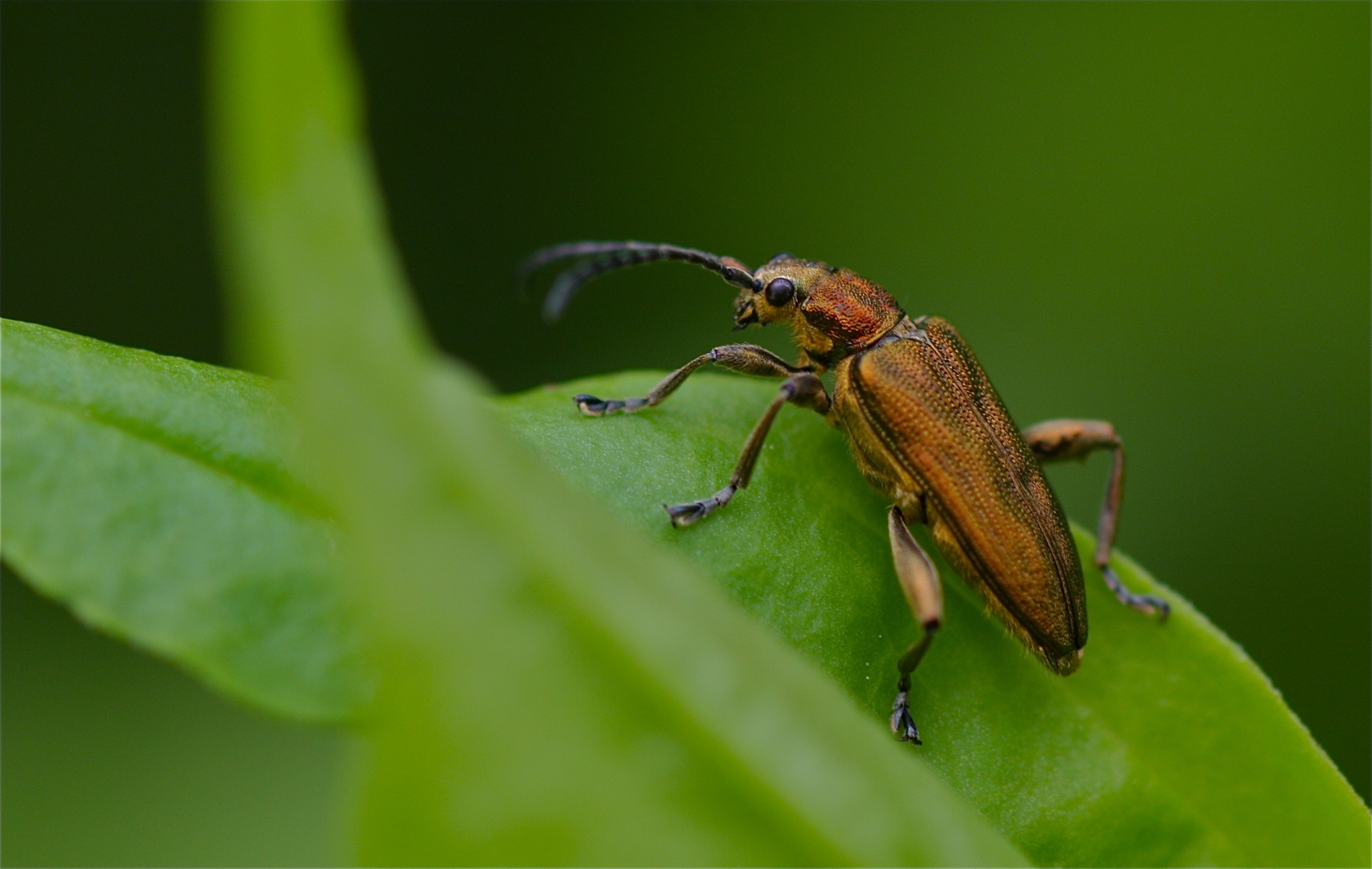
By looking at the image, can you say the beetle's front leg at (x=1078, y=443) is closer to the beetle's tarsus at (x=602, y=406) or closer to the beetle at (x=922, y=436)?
the beetle at (x=922, y=436)

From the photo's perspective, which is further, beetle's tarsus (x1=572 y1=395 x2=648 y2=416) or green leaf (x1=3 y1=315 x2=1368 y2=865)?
beetle's tarsus (x1=572 y1=395 x2=648 y2=416)

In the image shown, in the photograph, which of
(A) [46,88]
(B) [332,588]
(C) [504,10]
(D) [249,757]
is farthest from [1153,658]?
(A) [46,88]

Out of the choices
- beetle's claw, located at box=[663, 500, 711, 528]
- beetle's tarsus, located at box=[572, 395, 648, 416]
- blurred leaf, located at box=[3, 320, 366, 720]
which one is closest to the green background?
beetle's tarsus, located at box=[572, 395, 648, 416]

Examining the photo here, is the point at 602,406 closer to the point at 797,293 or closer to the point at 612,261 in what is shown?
the point at 612,261

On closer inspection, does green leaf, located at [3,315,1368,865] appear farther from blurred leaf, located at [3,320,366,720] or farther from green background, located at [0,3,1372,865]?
green background, located at [0,3,1372,865]

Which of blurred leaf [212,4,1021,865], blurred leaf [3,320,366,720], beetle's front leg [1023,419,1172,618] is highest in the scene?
blurred leaf [212,4,1021,865]

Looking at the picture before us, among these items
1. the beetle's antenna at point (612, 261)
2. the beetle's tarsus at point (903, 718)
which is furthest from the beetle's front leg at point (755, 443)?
the beetle's antenna at point (612, 261)

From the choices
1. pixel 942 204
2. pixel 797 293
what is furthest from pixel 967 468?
pixel 942 204
